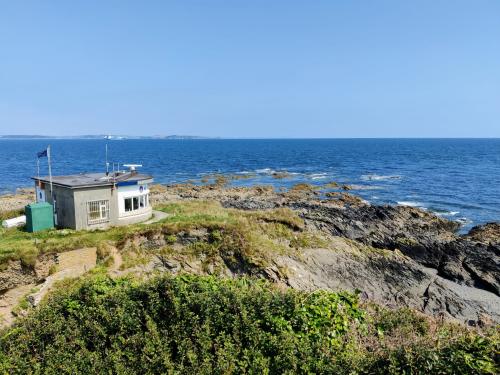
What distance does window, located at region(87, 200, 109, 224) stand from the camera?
27.9m

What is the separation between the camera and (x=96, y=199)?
28.0 m

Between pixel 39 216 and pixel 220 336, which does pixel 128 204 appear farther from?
pixel 220 336

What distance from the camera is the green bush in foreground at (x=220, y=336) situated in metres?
10.2

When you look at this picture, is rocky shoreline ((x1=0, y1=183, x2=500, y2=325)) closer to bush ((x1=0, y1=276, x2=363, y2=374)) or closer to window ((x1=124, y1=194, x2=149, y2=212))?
window ((x1=124, y1=194, x2=149, y2=212))

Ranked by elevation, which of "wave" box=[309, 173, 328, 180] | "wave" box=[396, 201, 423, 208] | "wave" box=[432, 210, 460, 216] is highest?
"wave" box=[309, 173, 328, 180]

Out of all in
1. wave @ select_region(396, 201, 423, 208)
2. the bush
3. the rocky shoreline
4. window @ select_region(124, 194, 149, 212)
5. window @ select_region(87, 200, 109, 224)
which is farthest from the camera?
wave @ select_region(396, 201, 423, 208)

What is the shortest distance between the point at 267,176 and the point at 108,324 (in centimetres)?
7338

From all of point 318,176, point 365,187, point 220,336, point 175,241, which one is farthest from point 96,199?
point 318,176

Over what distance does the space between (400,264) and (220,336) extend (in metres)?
20.8

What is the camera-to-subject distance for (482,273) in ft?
95.2

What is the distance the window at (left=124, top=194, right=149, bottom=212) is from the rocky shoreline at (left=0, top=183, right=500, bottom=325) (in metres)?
7.63

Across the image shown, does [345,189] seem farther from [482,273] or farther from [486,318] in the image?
[486,318]

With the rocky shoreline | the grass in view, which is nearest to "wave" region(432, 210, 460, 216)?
the rocky shoreline

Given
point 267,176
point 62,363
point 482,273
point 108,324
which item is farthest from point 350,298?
point 267,176
